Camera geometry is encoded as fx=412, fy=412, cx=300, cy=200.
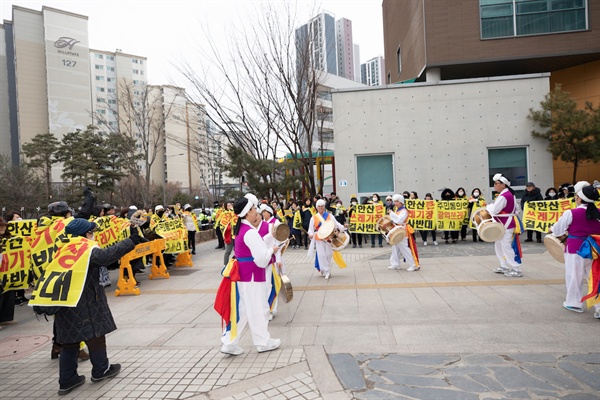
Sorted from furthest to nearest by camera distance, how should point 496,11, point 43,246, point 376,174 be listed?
point 496,11, point 376,174, point 43,246

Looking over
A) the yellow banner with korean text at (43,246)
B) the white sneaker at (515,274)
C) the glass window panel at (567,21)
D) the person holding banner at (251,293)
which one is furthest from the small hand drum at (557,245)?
the glass window panel at (567,21)

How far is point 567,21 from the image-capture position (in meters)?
19.3

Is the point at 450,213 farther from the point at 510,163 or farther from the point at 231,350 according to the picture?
the point at 231,350

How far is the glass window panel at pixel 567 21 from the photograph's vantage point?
62.9ft

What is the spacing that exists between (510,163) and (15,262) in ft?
59.2

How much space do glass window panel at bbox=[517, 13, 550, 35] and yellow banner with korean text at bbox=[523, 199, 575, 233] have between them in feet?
37.3

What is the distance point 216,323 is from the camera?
6.26 metres

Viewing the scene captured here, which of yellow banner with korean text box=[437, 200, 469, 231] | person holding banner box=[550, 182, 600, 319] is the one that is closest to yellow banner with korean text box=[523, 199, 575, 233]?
yellow banner with korean text box=[437, 200, 469, 231]

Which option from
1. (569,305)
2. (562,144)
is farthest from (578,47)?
(569,305)

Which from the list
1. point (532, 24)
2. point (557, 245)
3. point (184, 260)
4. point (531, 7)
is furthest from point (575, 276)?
point (531, 7)

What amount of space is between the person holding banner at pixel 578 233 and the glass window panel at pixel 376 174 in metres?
12.4

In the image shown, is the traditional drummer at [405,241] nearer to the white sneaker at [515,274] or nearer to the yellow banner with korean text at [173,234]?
the white sneaker at [515,274]

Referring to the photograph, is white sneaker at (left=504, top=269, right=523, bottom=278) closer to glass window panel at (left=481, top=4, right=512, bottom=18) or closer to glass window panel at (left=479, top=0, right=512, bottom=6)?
glass window panel at (left=481, top=4, right=512, bottom=18)

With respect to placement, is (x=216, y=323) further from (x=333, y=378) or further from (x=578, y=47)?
(x=578, y=47)
